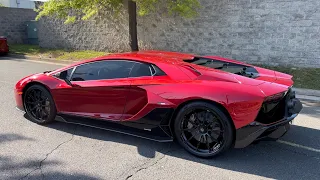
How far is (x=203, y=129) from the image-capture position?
3434 mm

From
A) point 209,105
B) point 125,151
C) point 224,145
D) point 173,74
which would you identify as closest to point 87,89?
point 125,151

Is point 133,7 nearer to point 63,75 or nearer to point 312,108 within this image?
point 63,75

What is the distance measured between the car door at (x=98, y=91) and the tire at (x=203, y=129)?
→ 90 cm

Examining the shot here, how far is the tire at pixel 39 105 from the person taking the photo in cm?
443

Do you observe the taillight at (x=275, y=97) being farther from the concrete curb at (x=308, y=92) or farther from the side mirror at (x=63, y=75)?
the concrete curb at (x=308, y=92)

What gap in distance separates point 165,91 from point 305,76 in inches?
248

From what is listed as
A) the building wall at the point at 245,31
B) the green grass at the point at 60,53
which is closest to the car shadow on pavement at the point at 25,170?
the building wall at the point at 245,31

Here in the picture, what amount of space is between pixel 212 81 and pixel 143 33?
9.75m

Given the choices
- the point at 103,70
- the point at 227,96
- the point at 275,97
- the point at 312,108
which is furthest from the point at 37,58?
the point at 275,97

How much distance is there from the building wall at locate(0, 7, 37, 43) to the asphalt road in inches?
681

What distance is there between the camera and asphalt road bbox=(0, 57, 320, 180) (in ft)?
10.2

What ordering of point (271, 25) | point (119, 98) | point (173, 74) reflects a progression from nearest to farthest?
point (173, 74) < point (119, 98) < point (271, 25)

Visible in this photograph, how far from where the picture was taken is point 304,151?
3619mm

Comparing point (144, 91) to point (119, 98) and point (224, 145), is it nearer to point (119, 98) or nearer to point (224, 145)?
point (119, 98)
